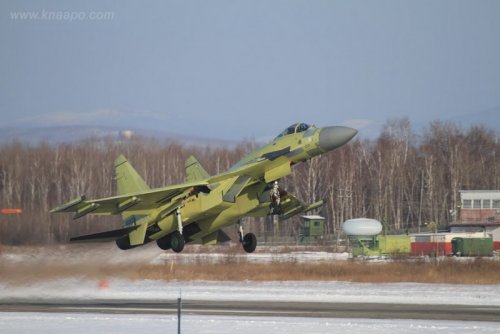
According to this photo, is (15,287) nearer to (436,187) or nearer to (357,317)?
(357,317)

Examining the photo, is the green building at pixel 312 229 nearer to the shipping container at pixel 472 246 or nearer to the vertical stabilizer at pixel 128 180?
the shipping container at pixel 472 246

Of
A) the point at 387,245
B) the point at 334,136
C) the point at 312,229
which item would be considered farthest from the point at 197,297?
the point at 312,229

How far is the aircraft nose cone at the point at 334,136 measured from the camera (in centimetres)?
2544

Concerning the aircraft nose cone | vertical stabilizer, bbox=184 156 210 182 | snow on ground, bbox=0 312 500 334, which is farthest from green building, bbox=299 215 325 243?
snow on ground, bbox=0 312 500 334

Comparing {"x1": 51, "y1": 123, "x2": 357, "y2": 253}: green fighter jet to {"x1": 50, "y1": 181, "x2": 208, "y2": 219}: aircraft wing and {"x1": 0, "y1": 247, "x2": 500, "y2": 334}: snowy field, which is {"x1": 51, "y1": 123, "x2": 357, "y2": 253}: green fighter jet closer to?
{"x1": 50, "y1": 181, "x2": 208, "y2": 219}: aircraft wing

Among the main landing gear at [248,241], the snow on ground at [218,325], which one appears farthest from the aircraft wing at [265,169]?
the snow on ground at [218,325]

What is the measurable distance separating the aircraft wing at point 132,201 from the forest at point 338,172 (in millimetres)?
35940

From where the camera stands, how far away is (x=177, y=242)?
28031mm

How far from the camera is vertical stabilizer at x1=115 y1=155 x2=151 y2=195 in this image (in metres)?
31.4

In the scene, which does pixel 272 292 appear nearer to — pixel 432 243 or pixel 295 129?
pixel 295 129

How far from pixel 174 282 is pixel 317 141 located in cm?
1371

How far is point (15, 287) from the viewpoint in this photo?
3033 cm

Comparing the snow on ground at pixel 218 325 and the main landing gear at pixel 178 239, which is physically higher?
the main landing gear at pixel 178 239

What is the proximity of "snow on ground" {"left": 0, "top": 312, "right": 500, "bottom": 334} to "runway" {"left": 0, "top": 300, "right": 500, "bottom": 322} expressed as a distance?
1215 millimetres
